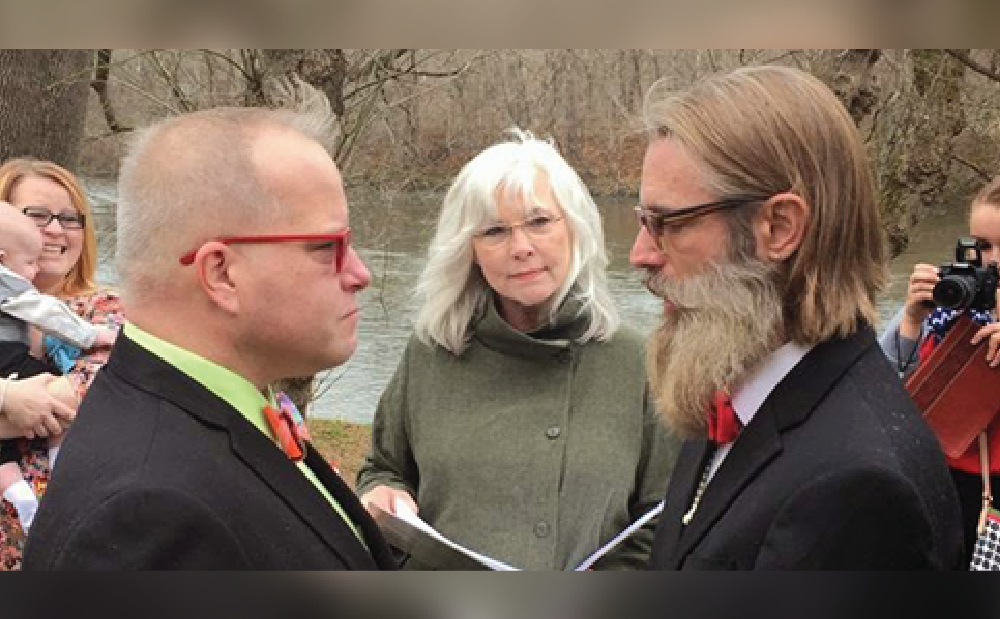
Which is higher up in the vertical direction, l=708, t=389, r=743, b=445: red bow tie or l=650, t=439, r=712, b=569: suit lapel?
l=708, t=389, r=743, b=445: red bow tie

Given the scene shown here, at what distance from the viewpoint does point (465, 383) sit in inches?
127

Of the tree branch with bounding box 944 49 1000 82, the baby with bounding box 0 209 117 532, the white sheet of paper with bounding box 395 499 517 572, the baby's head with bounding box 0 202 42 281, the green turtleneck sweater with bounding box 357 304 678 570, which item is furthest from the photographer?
the tree branch with bounding box 944 49 1000 82

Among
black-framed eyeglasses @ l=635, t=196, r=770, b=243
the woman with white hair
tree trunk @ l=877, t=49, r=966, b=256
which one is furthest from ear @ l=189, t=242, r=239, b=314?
tree trunk @ l=877, t=49, r=966, b=256

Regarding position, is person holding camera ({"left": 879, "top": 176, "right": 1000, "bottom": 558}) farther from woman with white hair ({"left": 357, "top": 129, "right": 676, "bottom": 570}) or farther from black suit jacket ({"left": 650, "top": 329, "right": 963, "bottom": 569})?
black suit jacket ({"left": 650, "top": 329, "right": 963, "bottom": 569})

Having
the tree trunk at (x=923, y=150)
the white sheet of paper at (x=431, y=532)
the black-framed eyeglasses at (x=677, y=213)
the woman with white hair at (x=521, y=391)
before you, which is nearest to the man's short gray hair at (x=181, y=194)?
the black-framed eyeglasses at (x=677, y=213)

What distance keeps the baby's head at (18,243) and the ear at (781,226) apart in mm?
2511

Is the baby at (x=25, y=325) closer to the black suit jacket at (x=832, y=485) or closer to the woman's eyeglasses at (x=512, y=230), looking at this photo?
the woman's eyeglasses at (x=512, y=230)

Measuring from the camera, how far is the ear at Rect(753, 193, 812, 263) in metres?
1.99

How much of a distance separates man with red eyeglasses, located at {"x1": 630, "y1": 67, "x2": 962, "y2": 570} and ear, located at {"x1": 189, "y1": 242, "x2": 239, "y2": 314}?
744 mm

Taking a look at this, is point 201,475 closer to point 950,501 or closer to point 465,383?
point 950,501

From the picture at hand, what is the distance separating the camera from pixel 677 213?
208 centimetres

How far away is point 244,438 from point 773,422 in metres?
0.83

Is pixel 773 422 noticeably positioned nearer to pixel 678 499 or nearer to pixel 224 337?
pixel 678 499

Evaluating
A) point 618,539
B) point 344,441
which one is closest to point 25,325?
point 618,539
